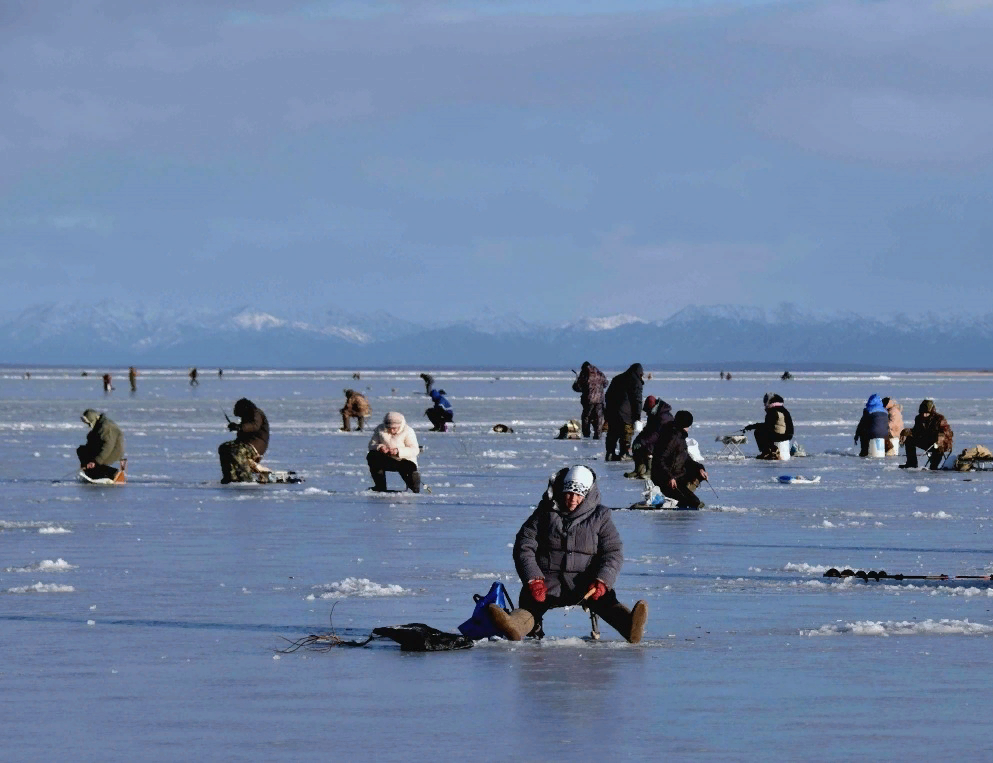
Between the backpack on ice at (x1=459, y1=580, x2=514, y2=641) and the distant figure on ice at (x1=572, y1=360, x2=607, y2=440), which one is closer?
the backpack on ice at (x1=459, y1=580, x2=514, y2=641)

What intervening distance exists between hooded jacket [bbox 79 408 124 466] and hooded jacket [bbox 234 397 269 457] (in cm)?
162

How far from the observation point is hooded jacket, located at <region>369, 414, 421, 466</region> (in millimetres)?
23750

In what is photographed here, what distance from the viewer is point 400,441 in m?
23.9

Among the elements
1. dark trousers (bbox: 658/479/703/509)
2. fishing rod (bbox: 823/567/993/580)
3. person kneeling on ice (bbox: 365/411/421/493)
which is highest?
person kneeling on ice (bbox: 365/411/421/493)

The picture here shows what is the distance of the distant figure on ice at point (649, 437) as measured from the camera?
24.4 m

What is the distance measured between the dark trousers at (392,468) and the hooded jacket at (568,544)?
1256cm

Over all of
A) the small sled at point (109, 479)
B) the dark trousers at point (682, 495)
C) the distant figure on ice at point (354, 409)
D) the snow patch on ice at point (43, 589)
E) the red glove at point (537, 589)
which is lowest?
the snow patch on ice at point (43, 589)

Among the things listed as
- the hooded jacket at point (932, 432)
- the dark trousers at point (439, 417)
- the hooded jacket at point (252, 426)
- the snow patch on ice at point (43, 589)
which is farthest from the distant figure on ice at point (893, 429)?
the snow patch on ice at point (43, 589)

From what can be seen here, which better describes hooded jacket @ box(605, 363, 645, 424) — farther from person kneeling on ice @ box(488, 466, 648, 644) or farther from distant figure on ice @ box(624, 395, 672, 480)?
person kneeling on ice @ box(488, 466, 648, 644)

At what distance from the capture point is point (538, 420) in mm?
52688

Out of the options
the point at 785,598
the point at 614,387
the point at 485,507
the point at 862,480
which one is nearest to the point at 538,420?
the point at 614,387

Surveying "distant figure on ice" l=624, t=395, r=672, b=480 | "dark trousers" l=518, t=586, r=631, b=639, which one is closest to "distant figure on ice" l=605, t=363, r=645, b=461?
"distant figure on ice" l=624, t=395, r=672, b=480

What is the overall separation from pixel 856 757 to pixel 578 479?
150 inches

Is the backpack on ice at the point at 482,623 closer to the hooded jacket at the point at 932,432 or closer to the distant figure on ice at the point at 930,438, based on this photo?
the distant figure on ice at the point at 930,438
